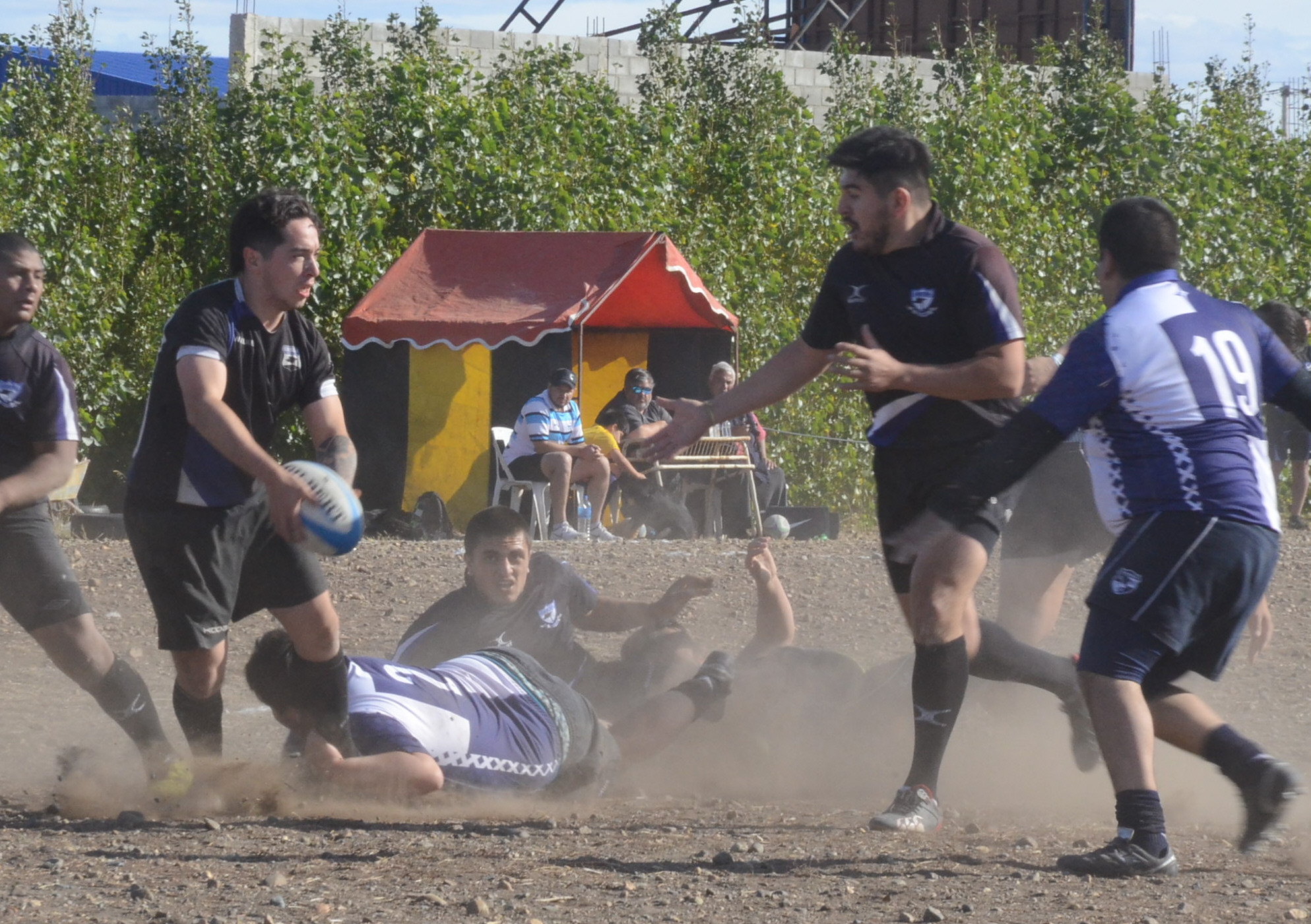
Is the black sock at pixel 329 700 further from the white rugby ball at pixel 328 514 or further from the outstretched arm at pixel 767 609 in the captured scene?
the outstretched arm at pixel 767 609

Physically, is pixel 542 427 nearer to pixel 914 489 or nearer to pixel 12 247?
pixel 12 247

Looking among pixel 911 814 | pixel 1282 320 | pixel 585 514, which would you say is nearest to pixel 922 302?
pixel 911 814

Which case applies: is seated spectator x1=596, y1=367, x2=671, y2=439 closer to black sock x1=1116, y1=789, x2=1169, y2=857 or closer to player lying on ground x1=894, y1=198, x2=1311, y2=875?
player lying on ground x1=894, y1=198, x2=1311, y2=875

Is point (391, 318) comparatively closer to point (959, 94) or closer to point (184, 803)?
point (959, 94)

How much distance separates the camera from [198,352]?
3.91 m

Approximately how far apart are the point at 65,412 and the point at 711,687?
2.14 metres

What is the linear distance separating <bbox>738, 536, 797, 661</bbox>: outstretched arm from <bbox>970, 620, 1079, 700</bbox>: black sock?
1058 millimetres

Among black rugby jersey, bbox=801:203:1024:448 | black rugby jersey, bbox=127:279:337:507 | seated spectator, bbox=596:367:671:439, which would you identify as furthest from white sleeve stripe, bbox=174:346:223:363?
seated spectator, bbox=596:367:671:439

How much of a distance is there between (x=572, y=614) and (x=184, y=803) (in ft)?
4.98

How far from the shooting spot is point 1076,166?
16250mm

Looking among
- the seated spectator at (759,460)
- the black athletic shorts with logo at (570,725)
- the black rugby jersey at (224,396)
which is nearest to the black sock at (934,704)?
the black athletic shorts with logo at (570,725)

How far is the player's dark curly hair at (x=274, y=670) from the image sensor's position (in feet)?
13.4

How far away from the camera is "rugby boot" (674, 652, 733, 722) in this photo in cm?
480

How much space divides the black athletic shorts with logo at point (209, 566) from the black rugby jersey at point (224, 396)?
47mm
